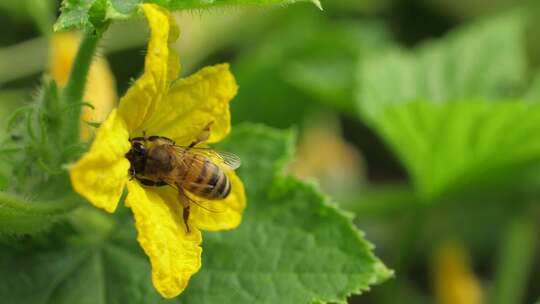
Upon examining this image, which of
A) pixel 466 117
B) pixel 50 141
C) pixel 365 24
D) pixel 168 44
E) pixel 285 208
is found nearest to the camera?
pixel 168 44

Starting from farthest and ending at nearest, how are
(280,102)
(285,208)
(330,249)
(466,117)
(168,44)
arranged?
(280,102), (466,117), (285,208), (330,249), (168,44)

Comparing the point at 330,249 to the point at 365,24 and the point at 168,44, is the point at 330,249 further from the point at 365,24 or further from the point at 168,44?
the point at 365,24

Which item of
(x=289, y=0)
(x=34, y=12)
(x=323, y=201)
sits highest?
(x=289, y=0)

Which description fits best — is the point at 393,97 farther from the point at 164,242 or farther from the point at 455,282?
the point at 164,242

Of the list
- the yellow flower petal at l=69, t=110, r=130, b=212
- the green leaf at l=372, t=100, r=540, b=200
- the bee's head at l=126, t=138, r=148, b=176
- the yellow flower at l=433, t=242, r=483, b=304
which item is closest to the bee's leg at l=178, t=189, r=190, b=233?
the bee's head at l=126, t=138, r=148, b=176

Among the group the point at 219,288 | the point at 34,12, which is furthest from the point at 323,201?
the point at 34,12

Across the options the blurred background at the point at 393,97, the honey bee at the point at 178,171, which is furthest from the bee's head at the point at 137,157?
the blurred background at the point at 393,97
